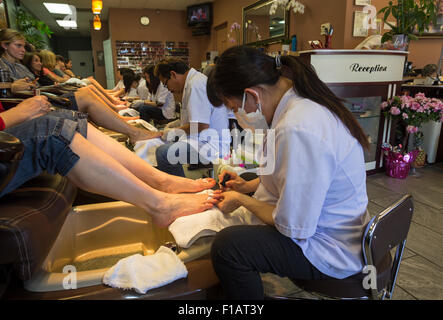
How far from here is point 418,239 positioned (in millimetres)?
1925

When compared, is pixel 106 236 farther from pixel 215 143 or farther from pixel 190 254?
pixel 215 143

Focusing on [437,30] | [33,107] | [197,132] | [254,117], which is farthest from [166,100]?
[437,30]

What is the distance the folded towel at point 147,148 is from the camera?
7.11ft

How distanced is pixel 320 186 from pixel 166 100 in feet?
11.7

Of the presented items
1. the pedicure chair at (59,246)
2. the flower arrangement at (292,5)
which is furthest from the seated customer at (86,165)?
the flower arrangement at (292,5)

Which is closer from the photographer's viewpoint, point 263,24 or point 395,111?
point 395,111

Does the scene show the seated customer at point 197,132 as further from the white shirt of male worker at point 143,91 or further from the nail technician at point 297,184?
the white shirt of male worker at point 143,91

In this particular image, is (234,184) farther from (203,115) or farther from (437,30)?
(437,30)

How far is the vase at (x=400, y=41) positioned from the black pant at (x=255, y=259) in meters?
3.06

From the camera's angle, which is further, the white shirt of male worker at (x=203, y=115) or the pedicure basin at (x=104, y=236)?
the white shirt of male worker at (x=203, y=115)

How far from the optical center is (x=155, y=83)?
4.28m

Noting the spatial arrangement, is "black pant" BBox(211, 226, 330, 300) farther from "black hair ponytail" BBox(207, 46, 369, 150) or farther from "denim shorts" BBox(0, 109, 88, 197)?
"denim shorts" BBox(0, 109, 88, 197)

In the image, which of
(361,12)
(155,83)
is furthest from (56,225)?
(361,12)

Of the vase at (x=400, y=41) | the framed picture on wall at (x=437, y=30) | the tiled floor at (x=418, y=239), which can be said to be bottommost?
the tiled floor at (x=418, y=239)
